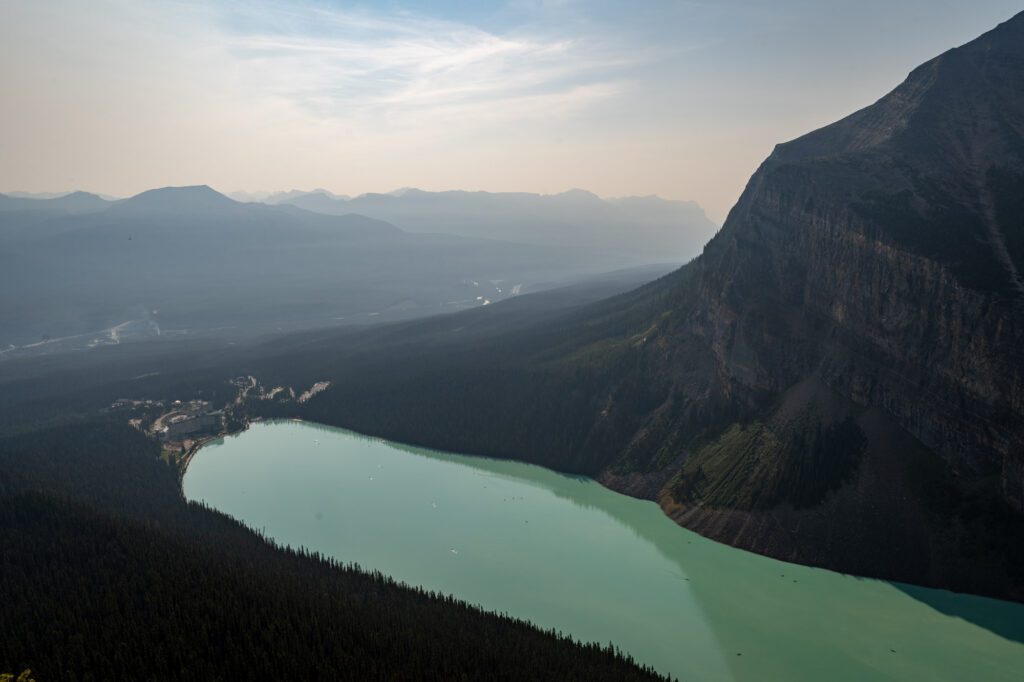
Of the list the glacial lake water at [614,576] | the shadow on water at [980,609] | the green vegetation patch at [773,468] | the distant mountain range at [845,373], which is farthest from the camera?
the green vegetation patch at [773,468]

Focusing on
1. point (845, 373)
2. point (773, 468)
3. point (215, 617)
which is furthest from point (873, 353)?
point (215, 617)

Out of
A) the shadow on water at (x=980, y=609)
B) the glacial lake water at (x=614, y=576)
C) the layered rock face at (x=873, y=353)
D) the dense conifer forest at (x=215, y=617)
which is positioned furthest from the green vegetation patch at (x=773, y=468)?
the dense conifer forest at (x=215, y=617)

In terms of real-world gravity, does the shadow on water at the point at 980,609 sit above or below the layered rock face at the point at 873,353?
below

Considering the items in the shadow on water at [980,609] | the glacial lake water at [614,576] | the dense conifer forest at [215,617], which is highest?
the dense conifer forest at [215,617]

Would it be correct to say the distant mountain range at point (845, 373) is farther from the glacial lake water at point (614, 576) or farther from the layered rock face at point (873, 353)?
the glacial lake water at point (614, 576)

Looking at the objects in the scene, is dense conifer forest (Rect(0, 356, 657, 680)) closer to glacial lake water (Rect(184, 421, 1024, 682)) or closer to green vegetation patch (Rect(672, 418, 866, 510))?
glacial lake water (Rect(184, 421, 1024, 682))

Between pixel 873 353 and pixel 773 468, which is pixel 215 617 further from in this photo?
pixel 873 353

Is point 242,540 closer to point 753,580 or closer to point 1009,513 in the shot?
point 753,580
